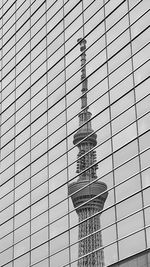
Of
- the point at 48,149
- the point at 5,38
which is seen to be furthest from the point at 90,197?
the point at 5,38

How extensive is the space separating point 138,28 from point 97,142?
6.21 m

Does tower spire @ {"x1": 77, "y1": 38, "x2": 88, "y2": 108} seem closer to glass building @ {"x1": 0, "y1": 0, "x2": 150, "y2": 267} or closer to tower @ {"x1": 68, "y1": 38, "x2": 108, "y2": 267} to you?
tower @ {"x1": 68, "y1": 38, "x2": 108, "y2": 267}

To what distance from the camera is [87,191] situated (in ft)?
129

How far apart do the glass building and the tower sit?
14.9 inches

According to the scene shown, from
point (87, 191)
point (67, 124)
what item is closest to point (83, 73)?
point (67, 124)

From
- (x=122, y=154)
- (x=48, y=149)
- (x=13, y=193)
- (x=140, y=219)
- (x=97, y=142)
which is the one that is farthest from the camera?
(x=13, y=193)

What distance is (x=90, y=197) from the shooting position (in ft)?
127

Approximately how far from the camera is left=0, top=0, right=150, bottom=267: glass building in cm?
3388

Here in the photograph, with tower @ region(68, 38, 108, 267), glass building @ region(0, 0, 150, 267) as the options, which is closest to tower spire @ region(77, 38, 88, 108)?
tower @ region(68, 38, 108, 267)

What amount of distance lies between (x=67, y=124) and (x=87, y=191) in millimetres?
4263

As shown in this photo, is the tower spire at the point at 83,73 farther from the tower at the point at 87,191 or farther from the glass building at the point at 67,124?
the glass building at the point at 67,124

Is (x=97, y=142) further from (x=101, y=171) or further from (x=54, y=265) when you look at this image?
(x=54, y=265)

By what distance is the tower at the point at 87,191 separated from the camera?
3634 cm

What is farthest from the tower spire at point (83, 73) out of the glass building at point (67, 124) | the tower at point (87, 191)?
the glass building at point (67, 124)
